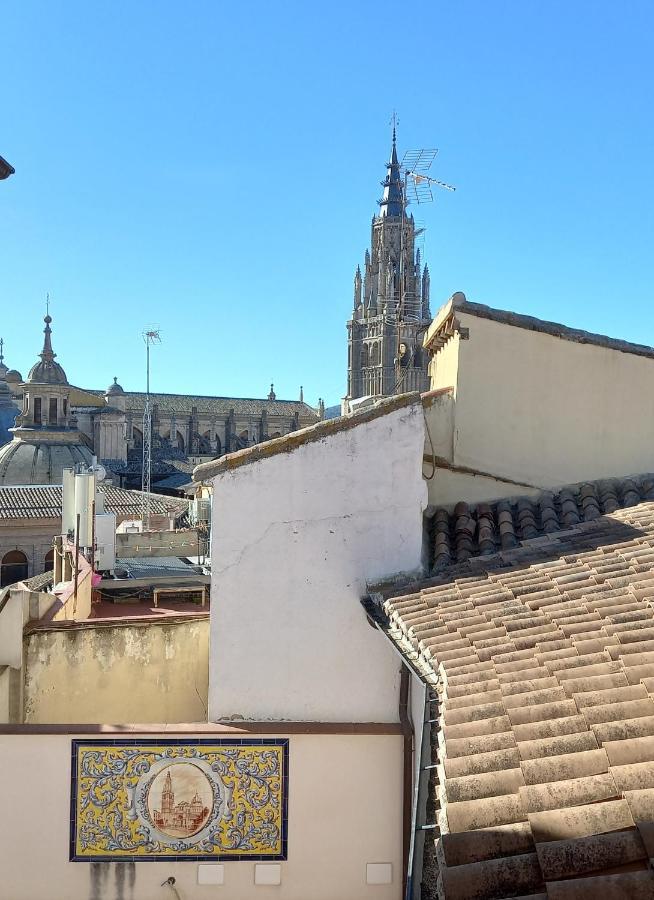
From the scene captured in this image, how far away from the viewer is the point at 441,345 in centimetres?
794

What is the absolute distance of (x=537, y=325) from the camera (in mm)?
6887

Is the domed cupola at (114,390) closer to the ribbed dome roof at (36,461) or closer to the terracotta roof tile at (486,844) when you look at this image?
the ribbed dome roof at (36,461)

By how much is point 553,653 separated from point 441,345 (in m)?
4.83

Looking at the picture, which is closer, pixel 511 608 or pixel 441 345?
pixel 511 608

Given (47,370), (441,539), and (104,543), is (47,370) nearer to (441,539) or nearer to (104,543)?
(104,543)

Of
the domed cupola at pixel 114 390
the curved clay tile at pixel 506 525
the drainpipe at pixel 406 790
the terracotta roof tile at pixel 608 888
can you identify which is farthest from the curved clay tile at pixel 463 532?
the domed cupola at pixel 114 390

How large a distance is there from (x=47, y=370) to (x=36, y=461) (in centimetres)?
653

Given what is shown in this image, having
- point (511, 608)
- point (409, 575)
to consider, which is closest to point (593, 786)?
point (511, 608)

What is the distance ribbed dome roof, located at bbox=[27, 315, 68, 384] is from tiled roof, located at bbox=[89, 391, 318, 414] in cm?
3005

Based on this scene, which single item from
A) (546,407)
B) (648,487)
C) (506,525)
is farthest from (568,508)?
(546,407)

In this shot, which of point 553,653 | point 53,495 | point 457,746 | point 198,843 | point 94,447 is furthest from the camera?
point 94,447

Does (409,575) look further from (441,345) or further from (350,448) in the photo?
(441,345)

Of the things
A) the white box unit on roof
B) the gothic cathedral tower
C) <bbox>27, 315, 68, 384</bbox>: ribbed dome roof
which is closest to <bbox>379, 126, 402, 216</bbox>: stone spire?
the gothic cathedral tower

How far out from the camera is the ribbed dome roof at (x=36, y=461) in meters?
35.1
